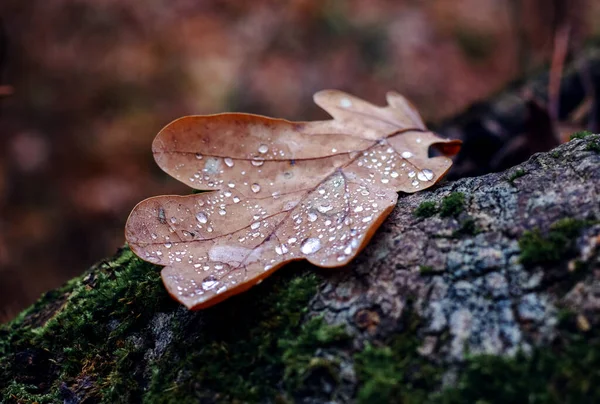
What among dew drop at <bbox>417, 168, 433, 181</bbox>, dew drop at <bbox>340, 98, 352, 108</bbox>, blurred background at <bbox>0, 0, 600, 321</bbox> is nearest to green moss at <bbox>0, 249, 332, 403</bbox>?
dew drop at <bbox>417, 168, 433, 181</bbox>

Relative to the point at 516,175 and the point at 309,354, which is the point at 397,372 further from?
the point at 516,175

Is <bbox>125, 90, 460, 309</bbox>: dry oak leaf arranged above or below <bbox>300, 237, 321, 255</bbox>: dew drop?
above

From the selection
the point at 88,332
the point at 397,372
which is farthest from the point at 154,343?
the point at 397,372

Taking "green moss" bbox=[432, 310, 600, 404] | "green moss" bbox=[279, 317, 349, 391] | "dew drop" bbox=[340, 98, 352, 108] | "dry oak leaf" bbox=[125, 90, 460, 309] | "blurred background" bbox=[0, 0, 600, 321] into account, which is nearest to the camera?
"green moss" bbox=[432, 310, 600, 404]

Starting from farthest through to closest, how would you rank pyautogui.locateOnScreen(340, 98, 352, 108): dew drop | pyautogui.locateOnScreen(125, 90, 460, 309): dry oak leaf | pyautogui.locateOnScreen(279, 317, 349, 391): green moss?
pyautogui.locateOnScreen(340, 98, 352, 108): dew drop, pyautogui.locateOnScreen(125, 90, 460, 309): dry oak leaf, pyautogui.locateOnScreen(279, 317, 349, 391): green moss

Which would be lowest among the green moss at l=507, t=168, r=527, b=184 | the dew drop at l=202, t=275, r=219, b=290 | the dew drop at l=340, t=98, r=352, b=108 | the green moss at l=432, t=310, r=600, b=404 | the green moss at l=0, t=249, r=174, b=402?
the green moss at l=432, t=310, r=600, b=404

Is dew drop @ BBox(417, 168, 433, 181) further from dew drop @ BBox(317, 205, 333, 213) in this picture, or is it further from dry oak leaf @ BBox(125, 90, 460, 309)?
dew drop @ BBox(317, 205, 333, 213)

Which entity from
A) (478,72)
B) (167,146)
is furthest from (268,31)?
(167,146)

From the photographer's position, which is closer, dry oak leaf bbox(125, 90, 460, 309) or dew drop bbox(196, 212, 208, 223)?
dry oak leaf bbox(125, 90, 460, 309)
